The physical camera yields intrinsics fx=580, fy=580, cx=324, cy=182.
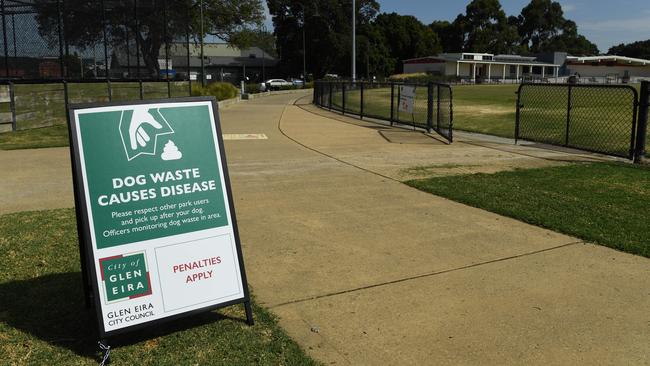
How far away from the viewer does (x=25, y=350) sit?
131 inches

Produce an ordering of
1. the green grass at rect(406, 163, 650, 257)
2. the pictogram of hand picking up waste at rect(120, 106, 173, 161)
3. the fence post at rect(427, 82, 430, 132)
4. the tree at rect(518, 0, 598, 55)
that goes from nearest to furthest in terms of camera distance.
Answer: the pictogram of hand picking up waste at rect(120, 106, 173, 161) → the green grass at rect(406, 163, 650, 257) → the fence post at rect(427, 82, 430, 132) → the tree at rect(518, 0, 598, 55)

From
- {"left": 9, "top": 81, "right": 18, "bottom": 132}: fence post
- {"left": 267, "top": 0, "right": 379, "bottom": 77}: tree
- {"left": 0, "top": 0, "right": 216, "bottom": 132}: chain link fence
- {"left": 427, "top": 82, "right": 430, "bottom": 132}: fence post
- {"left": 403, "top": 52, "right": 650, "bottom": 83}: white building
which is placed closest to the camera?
{"left": 9, "top": 81, "right": 18, "bottom": 132}: fence post

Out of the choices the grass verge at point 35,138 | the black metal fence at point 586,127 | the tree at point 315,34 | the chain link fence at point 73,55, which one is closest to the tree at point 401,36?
the tree at point 315,34

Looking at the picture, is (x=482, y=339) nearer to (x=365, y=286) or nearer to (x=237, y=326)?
(x=365, y=286)

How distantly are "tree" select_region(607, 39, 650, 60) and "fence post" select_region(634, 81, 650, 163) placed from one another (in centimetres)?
18869

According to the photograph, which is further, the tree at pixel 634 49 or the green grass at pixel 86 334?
the tree at pixel 634 49

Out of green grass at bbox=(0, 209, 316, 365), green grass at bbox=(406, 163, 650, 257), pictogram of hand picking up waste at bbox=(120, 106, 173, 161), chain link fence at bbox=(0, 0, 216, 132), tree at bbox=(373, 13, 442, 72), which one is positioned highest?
tree at bbox=(373, 13, 442, 72)

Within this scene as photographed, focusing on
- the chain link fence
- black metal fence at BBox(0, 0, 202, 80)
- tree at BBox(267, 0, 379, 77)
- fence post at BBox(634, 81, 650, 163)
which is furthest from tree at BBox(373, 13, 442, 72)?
fence post at BBox(634, 81, 650, 163)

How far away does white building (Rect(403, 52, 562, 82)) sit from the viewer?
10025 cm

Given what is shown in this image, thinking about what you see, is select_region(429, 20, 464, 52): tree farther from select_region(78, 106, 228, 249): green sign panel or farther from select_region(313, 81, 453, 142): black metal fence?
select_region(78, 106, 228, 249): green sign panel

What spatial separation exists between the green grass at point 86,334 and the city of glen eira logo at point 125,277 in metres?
0.35

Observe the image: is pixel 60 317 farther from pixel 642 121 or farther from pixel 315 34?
pixel 315 34

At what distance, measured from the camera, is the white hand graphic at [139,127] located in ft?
11.3

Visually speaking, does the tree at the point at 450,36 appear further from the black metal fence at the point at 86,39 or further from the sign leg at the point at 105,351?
the sign leg at the point at 105,351
